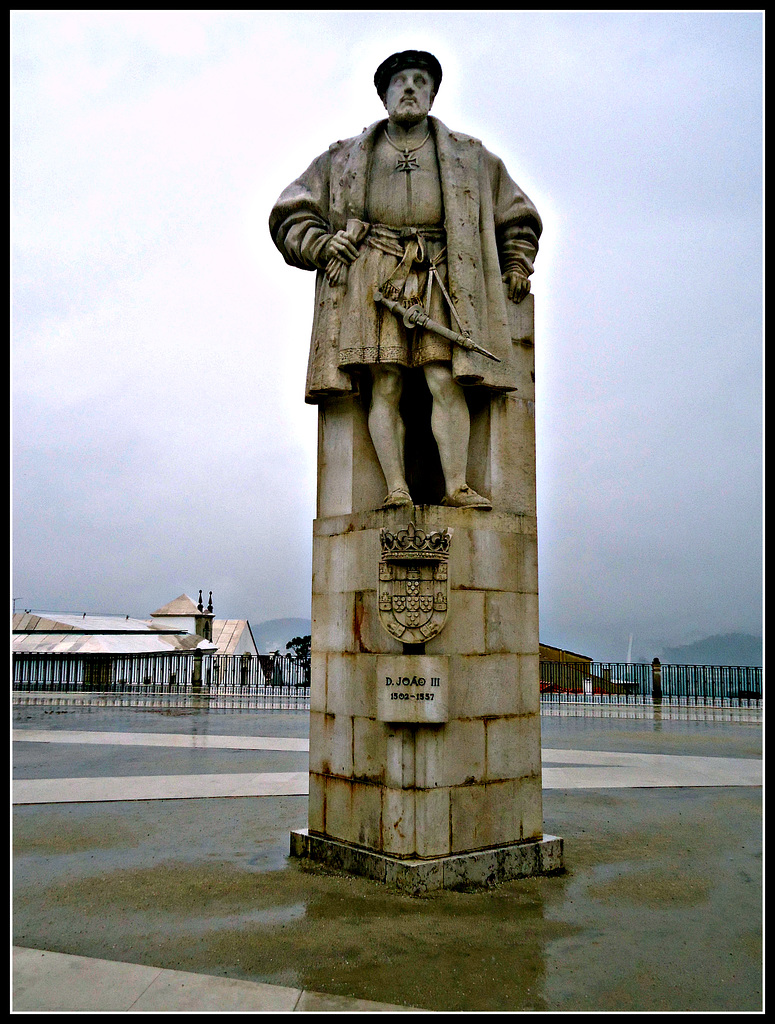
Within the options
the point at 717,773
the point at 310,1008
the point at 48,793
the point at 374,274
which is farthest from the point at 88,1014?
the point at 717,773

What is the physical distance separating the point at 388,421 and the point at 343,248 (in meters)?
1.45

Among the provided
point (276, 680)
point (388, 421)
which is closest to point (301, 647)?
point (276, 680)

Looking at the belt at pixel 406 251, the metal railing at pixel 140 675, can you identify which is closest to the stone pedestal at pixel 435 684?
the belt at pixel 406 251

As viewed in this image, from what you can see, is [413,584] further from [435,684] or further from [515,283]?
[515,283]

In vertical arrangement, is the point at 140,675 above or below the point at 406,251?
below

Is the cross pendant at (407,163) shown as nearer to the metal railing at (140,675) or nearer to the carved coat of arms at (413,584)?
the carved coat of arms at (413,584)

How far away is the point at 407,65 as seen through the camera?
258 inches

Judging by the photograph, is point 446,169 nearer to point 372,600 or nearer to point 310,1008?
point 372,600

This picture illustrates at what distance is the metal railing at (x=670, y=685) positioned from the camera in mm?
22828

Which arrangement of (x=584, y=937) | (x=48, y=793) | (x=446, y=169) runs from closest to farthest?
(x=584, y=937)
(x=446, y=169)
(x=48, y=793)

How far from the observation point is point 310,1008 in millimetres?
3586

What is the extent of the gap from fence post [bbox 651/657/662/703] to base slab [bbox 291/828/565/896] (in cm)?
1764

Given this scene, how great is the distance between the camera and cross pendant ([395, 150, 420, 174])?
660 cm

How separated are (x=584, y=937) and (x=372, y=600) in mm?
2613
